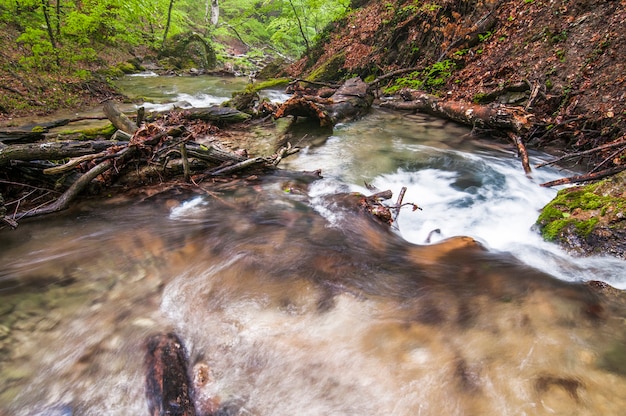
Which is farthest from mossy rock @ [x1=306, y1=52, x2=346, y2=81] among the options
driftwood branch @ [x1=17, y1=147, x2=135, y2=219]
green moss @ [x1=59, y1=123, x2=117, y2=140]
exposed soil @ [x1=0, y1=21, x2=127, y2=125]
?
driftwood branch @ [x1=17, y1=147, x2=135, y2=219]

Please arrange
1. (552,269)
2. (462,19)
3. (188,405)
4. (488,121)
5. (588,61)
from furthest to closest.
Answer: (462,19) < (488,121) < (588,61) < (552,269) < (188,405)

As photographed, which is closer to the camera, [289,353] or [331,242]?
[289,353]

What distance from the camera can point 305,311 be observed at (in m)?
2.73

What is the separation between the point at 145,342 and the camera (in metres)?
2.41

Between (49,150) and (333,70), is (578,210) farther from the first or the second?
(333,70)

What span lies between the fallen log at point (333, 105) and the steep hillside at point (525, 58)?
5.97 feet

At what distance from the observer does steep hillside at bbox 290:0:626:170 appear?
545 cm

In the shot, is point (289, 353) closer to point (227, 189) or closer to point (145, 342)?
point (145, 342)

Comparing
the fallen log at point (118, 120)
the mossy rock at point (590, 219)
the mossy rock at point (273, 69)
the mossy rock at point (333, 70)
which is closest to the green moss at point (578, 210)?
the mossy rock at point (590, 219)

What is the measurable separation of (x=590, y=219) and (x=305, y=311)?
3.35 meters

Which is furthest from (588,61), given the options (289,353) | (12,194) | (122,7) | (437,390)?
(122,7)

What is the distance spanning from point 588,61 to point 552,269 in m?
4.94

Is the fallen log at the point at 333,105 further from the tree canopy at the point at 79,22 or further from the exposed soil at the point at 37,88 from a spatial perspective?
the exposed soil at the point at 37,88

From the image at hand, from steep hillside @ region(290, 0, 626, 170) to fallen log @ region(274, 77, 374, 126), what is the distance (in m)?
1.82
